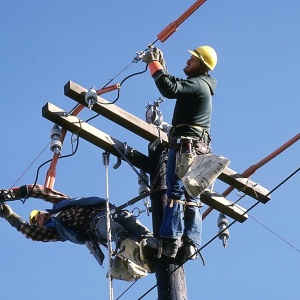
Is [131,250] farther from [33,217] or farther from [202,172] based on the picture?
[33,217]

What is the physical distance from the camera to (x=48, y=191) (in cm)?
928

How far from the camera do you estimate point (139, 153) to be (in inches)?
347

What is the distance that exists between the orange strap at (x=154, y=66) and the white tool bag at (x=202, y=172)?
2.78 feet

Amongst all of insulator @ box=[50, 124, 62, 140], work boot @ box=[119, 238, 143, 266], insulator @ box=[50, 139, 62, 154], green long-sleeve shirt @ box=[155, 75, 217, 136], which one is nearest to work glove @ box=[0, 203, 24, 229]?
insulator @ box=[50, 139, 62, 154]

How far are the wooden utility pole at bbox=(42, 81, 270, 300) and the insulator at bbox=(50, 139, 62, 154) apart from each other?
0.71 ft

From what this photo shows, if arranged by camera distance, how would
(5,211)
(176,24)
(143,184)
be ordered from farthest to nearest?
(5,211) → (176,24) → (143,184)

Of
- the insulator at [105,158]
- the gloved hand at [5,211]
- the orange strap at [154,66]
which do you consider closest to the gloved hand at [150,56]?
the orange strap at [154,66]

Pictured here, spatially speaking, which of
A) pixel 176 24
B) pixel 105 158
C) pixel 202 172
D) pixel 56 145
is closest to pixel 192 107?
pixel 202 172

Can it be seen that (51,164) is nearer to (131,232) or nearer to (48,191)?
(48,191)

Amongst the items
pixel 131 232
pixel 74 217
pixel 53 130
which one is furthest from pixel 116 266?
pixel 53 130

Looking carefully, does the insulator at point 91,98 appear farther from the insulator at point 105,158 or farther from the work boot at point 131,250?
the work boot at point 131,250

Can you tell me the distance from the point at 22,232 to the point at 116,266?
1.48 m

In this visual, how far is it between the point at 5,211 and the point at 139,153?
66.4 inches

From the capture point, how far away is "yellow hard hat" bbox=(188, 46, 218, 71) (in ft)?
28.4
